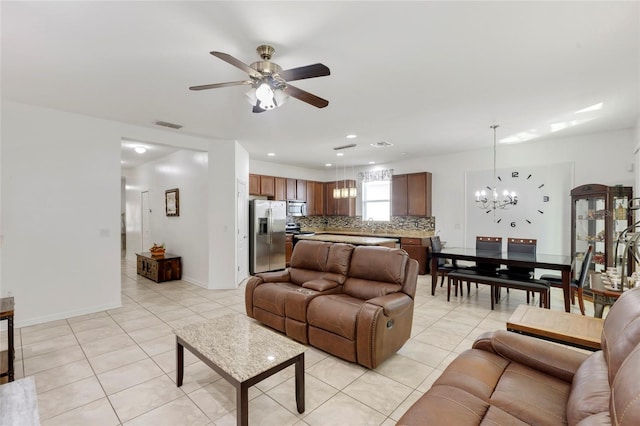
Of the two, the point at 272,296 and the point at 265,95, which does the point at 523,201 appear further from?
the point at 265,95

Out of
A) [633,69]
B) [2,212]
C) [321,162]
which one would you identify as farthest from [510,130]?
[2,212]

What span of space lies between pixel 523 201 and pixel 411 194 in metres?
2.15

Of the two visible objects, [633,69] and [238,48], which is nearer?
[238,48]

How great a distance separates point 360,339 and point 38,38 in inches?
133

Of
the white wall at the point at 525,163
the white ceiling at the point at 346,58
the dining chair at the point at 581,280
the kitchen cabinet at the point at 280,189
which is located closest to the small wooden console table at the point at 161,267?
the kitchen cabinet at the point at 280,189

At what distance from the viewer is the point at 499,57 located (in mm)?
2455

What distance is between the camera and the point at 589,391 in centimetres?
119

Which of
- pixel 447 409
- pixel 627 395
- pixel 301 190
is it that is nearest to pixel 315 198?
pixel 301 190

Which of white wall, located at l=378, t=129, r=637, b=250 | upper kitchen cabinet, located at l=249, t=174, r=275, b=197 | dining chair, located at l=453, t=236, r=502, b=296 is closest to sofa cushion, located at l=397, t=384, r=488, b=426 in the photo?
dining chair, located at l=453, t=236, r=502, b=296

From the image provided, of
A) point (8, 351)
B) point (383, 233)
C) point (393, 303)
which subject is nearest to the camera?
point (8, 351)

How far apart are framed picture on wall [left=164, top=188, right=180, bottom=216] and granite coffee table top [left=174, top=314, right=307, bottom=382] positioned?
416 cm

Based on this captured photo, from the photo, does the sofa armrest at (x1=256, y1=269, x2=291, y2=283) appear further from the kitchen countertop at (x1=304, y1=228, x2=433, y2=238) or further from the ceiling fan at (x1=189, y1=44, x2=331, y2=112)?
the kitchen countertop at (x1=304, y1=228, x2=433, y2=238)

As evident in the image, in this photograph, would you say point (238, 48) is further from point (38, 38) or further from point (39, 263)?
point (39, 263)

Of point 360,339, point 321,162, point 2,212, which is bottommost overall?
point 360,339
